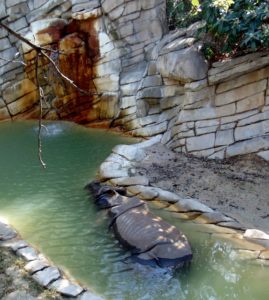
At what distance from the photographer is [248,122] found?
24.3 ft

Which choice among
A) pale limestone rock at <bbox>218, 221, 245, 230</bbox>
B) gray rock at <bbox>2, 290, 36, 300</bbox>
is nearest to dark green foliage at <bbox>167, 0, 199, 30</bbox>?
pale limestone rock at <bbox>218, 221, 245, 230</bbox>

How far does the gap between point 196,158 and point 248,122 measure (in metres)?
1.08

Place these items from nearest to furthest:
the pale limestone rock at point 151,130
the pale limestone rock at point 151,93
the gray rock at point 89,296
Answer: the gray rock at point 89,296 → the pale limestone rock at point 151,130 → the pale limestone rock at point 151,93

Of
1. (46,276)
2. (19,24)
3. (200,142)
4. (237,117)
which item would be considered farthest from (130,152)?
(19,24)

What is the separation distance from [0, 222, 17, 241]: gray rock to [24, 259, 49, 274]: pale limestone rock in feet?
2.46

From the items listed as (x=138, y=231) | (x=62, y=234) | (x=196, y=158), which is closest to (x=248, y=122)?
(x=196, y=158)

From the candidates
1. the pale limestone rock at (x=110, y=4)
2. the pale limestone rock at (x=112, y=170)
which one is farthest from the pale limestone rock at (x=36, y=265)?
the pale limestone rock at (x=110, y=4)

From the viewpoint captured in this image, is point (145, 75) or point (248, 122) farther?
point (145, 75)

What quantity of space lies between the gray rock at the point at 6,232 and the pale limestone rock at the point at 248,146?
3.84m

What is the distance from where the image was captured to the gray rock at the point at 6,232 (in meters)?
5.30

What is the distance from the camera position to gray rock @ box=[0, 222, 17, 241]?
5295mm

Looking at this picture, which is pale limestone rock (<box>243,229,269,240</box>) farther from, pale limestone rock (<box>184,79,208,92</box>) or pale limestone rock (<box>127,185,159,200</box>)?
pale limestone rock (<box>184,79,208,92</box>)

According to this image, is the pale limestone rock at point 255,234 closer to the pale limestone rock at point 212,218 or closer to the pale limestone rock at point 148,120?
the pale limestone rock at point 212,218

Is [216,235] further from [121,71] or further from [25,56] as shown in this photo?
[25,56]
